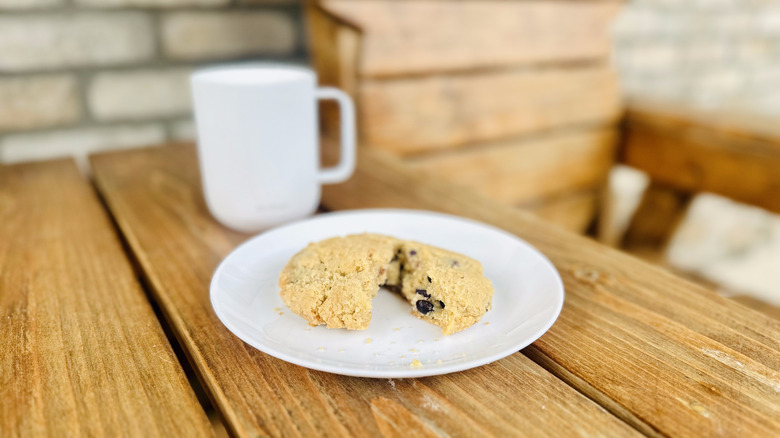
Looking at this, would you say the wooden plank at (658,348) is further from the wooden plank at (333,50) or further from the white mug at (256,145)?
the wooden plank at (333,50)

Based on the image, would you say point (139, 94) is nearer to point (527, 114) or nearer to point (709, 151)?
point (527, 114)

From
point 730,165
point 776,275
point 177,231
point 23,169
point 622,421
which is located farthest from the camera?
point 776,275

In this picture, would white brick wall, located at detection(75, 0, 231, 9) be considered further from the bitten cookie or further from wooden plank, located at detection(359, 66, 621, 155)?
the bitten cookie

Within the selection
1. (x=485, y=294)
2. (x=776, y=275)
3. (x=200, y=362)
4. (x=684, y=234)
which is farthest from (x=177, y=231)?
(x=776, y=275)

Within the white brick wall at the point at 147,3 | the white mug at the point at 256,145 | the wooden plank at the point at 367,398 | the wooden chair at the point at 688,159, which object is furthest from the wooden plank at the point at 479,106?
the wooden plank at the point at 367,398

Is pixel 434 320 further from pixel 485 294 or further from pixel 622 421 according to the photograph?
pixel 622 421

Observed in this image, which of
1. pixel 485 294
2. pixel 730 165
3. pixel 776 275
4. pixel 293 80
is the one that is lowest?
pixel 776 275

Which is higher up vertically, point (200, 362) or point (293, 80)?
point (293, 80)

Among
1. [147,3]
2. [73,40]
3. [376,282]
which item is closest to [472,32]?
[147,3]
